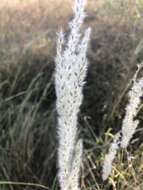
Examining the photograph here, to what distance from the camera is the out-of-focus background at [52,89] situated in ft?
6.18

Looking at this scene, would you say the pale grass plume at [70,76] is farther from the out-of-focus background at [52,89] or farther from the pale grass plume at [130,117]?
the out-of-focus background at [52,89]

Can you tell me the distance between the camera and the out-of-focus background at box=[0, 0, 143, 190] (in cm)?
188

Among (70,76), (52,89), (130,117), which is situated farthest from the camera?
(52,89)

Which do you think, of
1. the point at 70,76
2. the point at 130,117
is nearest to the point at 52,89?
the point at 130,117

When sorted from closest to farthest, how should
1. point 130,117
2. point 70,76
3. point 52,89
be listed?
point 70,76, point 130,117, point 52,89

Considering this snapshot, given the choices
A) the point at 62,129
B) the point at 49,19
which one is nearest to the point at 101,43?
the point at 49,19

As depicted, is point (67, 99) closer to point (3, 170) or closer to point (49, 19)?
point (3, 170)

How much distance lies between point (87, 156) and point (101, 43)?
84 cm

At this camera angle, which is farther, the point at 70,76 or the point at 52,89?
the point at 52,89

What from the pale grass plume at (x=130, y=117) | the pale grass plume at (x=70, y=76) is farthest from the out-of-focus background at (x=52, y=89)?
the pale grass plume at (x=70, y=76)

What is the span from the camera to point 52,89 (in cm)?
230

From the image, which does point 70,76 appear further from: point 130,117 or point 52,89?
point 52,89

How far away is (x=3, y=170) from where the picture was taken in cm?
183

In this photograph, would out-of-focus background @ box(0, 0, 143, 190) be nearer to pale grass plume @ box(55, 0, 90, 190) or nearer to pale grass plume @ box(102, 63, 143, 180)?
pale grass plume @ box(102, 63, 143, 180)
